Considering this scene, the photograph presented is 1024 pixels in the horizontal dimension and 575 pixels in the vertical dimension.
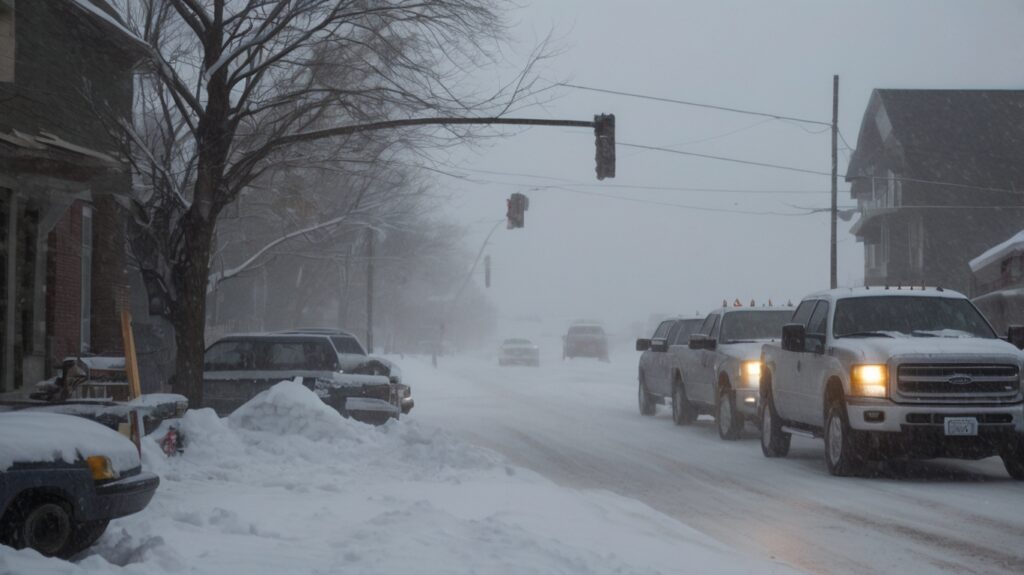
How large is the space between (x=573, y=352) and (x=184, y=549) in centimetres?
5293

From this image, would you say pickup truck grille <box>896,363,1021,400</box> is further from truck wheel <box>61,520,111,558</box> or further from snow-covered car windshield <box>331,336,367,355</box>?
snow-covered car windshield <box>331,336,367,355</box>

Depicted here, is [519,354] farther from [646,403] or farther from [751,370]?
[751,370]

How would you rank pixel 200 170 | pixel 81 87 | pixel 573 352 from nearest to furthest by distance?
pixel 200 170
pixel 81 87
pixel 573 352

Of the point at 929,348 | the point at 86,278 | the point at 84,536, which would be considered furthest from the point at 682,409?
the point at 84,536

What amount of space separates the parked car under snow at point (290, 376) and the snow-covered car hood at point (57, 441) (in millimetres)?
8158

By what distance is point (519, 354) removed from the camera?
5628 cm

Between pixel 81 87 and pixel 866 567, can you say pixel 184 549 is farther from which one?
pixel 81 87

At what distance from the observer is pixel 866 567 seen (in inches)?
319

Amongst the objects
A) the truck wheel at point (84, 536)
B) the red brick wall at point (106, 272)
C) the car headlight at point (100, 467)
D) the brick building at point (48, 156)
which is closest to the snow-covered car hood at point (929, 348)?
the car headlight at point (100, 467)

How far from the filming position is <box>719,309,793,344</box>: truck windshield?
19.6 metres

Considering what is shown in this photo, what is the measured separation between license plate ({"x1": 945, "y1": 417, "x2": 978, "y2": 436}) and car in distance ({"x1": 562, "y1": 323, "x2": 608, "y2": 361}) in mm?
46805

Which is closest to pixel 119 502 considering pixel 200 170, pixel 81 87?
pixel 200 170

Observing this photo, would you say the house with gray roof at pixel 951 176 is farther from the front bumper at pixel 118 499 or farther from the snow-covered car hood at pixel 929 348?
the front bumper at pixel 118 499

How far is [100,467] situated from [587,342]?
172ft
